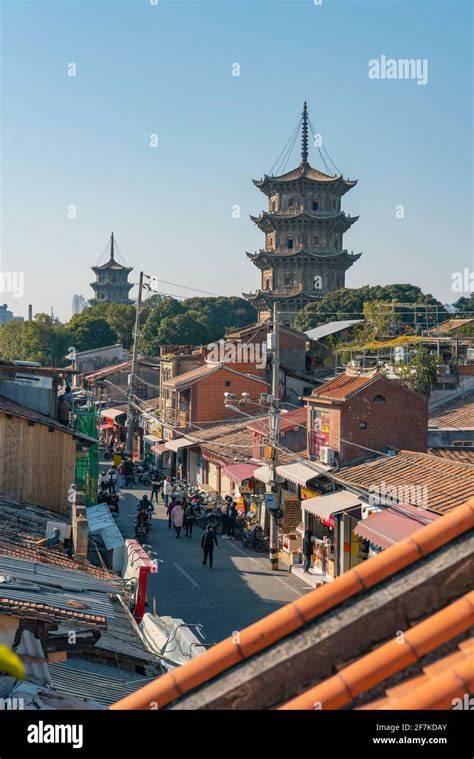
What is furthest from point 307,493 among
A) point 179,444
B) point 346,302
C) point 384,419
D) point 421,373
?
point 346,302

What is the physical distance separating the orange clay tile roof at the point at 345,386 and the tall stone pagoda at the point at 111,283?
11225 cm

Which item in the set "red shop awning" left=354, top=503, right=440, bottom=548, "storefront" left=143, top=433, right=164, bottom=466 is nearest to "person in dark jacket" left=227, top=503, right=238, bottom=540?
"red shop awning" left=354, top=503, right=440, bottom=548

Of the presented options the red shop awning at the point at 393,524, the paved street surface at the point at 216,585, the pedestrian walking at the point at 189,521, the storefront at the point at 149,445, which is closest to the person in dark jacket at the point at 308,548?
the paved street surface at the point at 216,585

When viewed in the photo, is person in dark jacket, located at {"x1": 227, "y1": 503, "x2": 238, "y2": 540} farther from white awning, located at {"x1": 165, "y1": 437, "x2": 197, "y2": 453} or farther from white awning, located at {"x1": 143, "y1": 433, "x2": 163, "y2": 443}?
white awning, located at {"x1": 143, "y1": 433, "x2": 163, "y2": 443}

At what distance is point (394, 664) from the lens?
168 inches

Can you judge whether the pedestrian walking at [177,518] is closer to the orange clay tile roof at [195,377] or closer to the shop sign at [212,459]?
the shop sign at [212,459]

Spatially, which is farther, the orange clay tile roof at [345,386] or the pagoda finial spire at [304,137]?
the pagoda finial spire at [304,137]

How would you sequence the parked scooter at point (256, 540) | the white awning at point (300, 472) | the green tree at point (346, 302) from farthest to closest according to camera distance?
the green tree at point (346, 302) → the parked scooter at point (256, 540) → the white awning at point (300, 472)

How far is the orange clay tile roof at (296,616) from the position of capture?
4543 millimetres

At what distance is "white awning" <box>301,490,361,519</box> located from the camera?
22797mm

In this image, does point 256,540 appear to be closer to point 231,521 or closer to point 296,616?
point 231,521

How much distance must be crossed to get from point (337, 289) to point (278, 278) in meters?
5.55

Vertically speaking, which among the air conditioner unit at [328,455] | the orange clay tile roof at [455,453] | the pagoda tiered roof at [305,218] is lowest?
the orange clay tile roof at [455,453]

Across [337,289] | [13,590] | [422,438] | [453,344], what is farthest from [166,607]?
[337,289]
